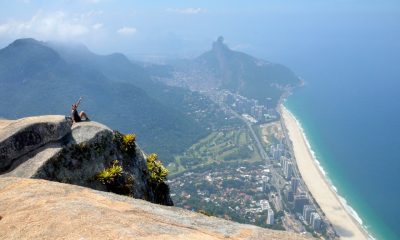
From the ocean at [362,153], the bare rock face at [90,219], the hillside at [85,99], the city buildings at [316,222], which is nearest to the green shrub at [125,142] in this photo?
the bare rock face at [90,219]

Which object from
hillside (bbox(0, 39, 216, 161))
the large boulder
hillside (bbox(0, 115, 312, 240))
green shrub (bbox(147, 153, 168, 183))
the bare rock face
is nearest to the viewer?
the bare rock face

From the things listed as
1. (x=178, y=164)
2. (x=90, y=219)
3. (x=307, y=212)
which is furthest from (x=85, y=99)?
(x=90, y=219)

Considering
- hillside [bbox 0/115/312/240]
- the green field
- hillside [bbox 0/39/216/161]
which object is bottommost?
hillside [bbox 0/115/312/240]

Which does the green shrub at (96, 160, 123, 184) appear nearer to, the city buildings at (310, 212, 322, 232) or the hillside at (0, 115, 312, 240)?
the hillside at (0, 115, 312, 240)

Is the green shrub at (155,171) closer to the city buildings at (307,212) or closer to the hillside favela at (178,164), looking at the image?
the hillside favela at (178,164)

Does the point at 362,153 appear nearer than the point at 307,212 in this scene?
No

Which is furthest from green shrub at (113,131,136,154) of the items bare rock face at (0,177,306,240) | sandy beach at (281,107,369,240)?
sandy beach at (281,107,369,240)

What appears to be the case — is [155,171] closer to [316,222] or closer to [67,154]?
[67,154]

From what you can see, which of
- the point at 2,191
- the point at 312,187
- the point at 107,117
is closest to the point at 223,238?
the point at 2,191
